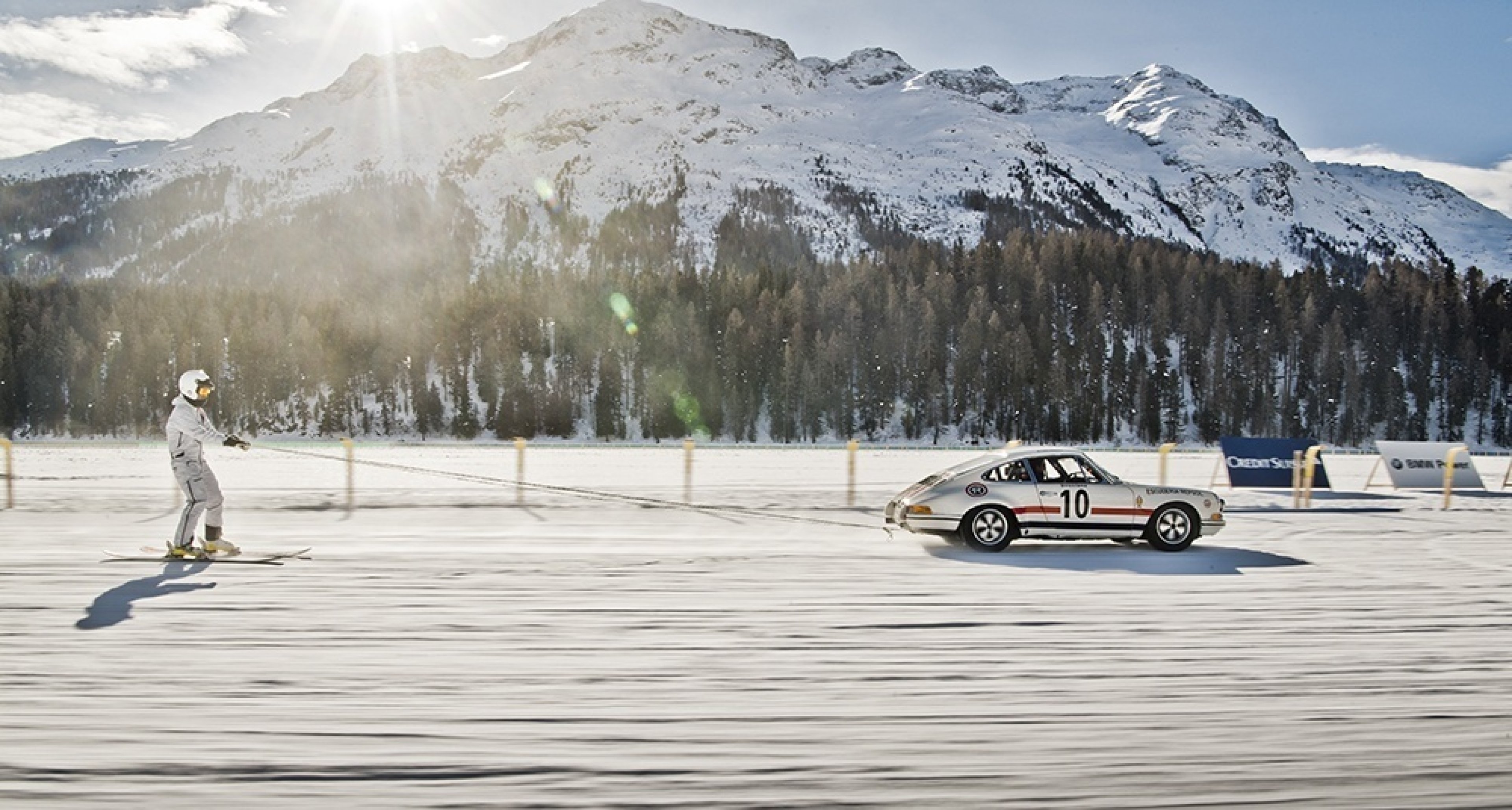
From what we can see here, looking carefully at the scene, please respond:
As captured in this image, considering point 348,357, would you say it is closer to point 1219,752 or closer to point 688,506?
point 688,506

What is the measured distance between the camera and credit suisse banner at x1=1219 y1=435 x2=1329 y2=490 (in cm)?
2281

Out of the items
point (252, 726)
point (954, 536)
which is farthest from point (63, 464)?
point (252, 726)

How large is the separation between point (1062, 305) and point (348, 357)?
78.8 metres

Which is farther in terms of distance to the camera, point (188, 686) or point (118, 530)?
point (118, 530)

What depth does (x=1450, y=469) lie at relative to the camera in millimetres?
20750

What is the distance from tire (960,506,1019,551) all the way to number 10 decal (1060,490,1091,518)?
709mm

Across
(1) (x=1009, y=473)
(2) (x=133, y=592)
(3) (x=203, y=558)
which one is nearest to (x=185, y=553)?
(3) (x=203, y=558)

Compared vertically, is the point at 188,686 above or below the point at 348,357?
below

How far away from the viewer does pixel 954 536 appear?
14070 mm

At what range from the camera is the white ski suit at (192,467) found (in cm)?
1108

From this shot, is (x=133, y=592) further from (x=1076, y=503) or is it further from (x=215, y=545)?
(x=1076, y=503)

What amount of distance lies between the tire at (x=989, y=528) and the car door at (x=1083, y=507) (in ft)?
1.38

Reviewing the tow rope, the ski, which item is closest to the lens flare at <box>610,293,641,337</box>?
the tow rope

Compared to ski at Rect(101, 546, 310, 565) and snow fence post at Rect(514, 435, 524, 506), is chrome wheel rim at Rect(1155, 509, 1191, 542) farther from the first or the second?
snow fence post at Rect(514, 435, 524, 506)
